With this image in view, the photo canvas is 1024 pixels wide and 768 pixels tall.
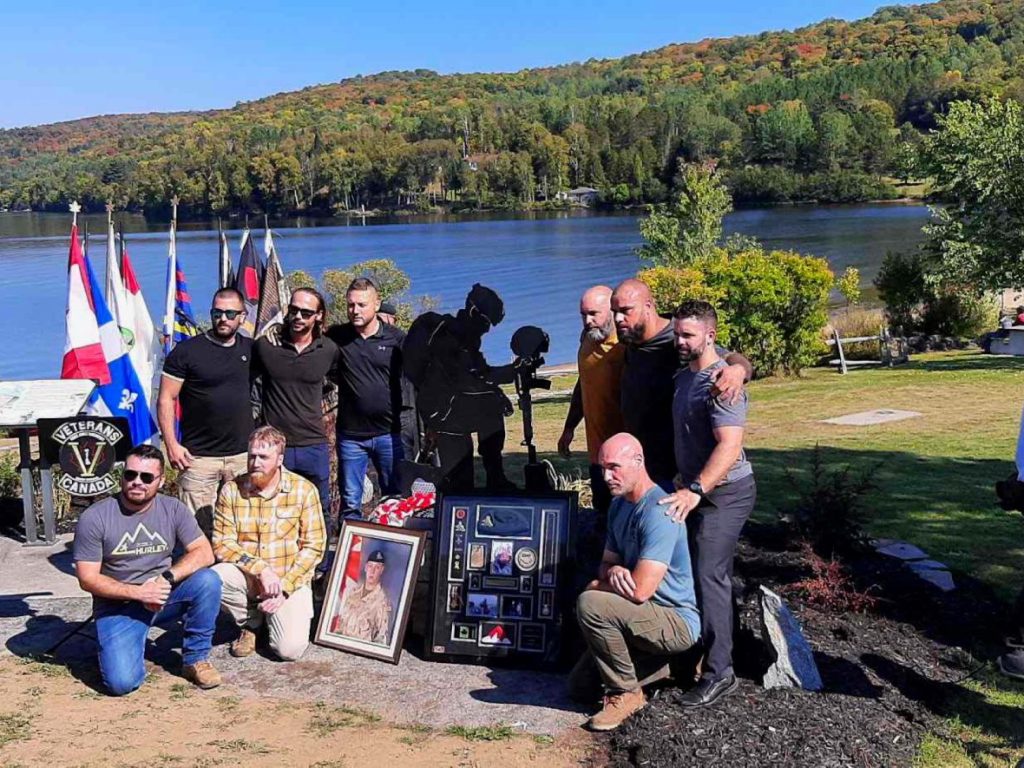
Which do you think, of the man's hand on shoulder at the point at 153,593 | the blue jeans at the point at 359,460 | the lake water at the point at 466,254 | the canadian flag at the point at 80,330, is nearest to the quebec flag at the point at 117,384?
the canadian flag at the point at 80,330

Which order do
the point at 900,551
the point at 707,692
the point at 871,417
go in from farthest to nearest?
the point at 871,417
the point at 900,551
the point at 707,692

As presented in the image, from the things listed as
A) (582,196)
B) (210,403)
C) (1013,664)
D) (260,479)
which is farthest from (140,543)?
(582,196)

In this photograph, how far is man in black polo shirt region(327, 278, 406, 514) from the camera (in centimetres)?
641

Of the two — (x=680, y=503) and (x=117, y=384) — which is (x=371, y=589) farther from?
(x=117, y=384)

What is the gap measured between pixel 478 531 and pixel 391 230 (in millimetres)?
97266

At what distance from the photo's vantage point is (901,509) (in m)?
8.16

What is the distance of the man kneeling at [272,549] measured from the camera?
18.7ft

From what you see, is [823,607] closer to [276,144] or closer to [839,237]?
[839,237]

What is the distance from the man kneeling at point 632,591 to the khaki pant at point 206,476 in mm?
2638

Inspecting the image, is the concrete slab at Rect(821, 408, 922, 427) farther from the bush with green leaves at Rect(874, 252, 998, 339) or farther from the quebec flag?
the bush with green leaves at Rect(874, 252, 998, 339)

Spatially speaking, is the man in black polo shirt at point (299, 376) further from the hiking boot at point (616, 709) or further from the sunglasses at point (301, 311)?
the hiking boot at point (616, 709)

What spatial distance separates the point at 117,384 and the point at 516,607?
6225 millimetres

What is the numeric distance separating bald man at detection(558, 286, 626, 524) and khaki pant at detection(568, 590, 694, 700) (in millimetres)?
1061

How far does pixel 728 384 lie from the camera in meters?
4.65
